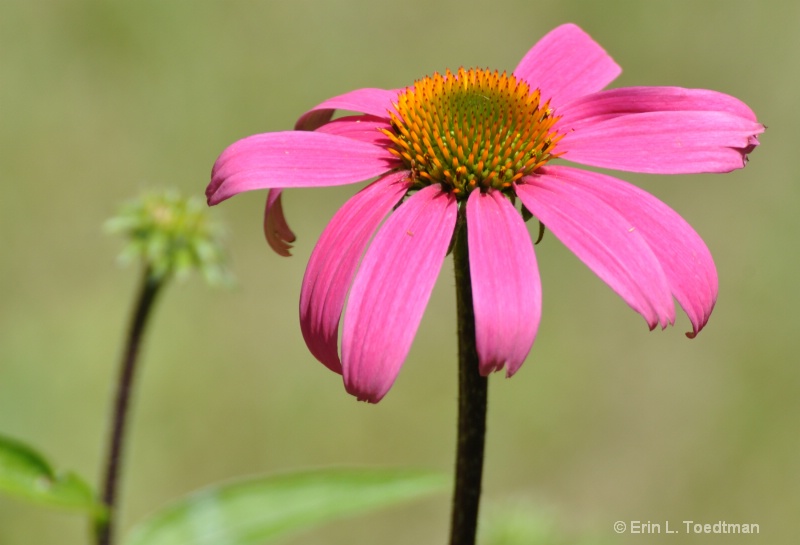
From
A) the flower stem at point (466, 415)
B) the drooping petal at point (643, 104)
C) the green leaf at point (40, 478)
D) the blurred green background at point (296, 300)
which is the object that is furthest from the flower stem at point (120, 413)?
the blurred green background at point (296, 300)

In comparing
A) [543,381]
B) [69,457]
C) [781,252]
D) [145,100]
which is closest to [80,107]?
[145,100]

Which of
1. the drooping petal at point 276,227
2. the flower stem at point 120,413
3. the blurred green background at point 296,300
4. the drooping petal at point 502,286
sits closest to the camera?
the drooping petal at point 502,286

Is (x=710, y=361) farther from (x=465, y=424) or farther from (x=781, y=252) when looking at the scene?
(x=465, y=424)

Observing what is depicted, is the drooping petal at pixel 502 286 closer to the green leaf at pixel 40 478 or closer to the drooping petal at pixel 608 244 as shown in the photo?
the drooping petal at pixel 608 244

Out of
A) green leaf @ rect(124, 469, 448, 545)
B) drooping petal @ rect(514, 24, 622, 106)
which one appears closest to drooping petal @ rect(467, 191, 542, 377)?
Answer: drooping petal @ rect(514, 24, 622, 106)

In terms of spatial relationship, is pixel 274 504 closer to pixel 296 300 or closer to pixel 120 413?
pixel 120 413

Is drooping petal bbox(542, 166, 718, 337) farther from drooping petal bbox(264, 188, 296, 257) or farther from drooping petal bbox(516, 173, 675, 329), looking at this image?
drooping petal bbox(264, 188, 296, 257)
